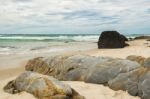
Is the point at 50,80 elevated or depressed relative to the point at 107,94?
elevated

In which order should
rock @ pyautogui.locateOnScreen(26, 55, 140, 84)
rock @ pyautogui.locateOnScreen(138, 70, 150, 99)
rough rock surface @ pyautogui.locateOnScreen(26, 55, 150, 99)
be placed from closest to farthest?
rock @ pyautogui.locateOnScreen(138, 70, 150, 99)
rough rock surface @ pyautogui.locateOnScreen(26, 55, 150, 99)
rock @ pyautogui.locateOnScreen(26, 55, 140, 84)

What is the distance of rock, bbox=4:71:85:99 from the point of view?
6.41 m

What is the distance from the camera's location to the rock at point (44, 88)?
6406 millimetres

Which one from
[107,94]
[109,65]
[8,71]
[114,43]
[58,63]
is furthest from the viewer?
[114,43]

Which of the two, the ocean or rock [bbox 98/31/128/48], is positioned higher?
rock [bbox 98/31/128/48]

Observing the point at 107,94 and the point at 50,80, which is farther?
the point at 107,94

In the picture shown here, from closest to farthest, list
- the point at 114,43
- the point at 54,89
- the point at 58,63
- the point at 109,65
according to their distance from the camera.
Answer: the point at 54,89 < the point at 109,65 < the point at 58,63 < the point at 114,43

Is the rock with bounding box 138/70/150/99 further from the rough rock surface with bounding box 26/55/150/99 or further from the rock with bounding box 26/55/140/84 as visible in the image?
the rock with bounding box 26/55/140/84

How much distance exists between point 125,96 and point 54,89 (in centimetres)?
172

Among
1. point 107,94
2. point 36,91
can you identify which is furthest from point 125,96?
point 36,91

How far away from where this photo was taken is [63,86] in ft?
21.6

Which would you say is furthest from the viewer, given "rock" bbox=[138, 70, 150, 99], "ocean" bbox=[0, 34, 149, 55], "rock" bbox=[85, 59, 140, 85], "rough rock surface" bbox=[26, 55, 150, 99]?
"ocean" bbox=[0, 34, 149, 55]

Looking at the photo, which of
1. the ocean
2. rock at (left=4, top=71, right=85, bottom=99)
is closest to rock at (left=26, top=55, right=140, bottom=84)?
rock at (left=4, top=71, right=85, bottom=99)

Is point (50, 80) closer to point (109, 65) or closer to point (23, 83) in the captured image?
point (23, 83)
